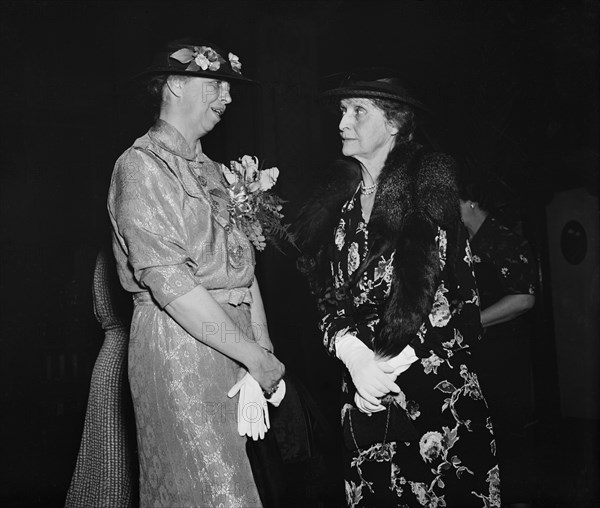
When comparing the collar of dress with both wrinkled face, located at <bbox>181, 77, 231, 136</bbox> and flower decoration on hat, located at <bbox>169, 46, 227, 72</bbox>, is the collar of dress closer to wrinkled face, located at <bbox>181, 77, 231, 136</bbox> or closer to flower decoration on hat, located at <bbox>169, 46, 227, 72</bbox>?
wrinkled face, located at <bbox>181, 77, 231, 136</bbox>

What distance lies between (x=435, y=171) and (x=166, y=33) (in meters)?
0.89

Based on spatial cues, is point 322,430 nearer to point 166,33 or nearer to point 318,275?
point 318,275

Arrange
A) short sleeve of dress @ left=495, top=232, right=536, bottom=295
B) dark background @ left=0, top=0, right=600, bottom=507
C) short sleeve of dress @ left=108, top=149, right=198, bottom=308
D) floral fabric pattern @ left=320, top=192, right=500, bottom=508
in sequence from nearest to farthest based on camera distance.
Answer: short sleeve of dress @ left=108, top=149, right=198, bottom=308
floral fabric pattern @ left=320, top=192, right=500, bottom=508
dark background @ left=0, top=0, right=600, bottom=507
short sleeve of dress @ left=495, top=232, right=536, bottom=295

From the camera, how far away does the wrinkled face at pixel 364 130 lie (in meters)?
2.10

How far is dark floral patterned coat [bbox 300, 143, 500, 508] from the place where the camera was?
1950 mm

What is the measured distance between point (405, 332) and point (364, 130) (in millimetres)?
585

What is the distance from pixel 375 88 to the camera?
2113 millimetres

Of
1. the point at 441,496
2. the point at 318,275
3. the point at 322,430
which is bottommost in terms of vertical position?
the point at 441,496

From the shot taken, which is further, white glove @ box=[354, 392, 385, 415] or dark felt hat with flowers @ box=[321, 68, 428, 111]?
dark felt hat with flowers @ box=[321, 68, 428, 111]

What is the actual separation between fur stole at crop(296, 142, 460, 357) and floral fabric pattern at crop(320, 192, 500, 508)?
0.02 metres

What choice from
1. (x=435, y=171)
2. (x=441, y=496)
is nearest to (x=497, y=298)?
(x=435, y=171)

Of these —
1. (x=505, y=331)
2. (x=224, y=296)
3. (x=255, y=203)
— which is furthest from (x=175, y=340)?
(x=505, y=331)

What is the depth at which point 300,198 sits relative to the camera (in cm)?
221

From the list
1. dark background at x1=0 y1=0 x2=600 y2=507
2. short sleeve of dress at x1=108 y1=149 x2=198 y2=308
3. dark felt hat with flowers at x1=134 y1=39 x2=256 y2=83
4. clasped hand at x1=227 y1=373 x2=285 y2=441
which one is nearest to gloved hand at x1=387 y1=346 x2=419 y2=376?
dark background at x1=0 y1=0 x2=600 y2=507
